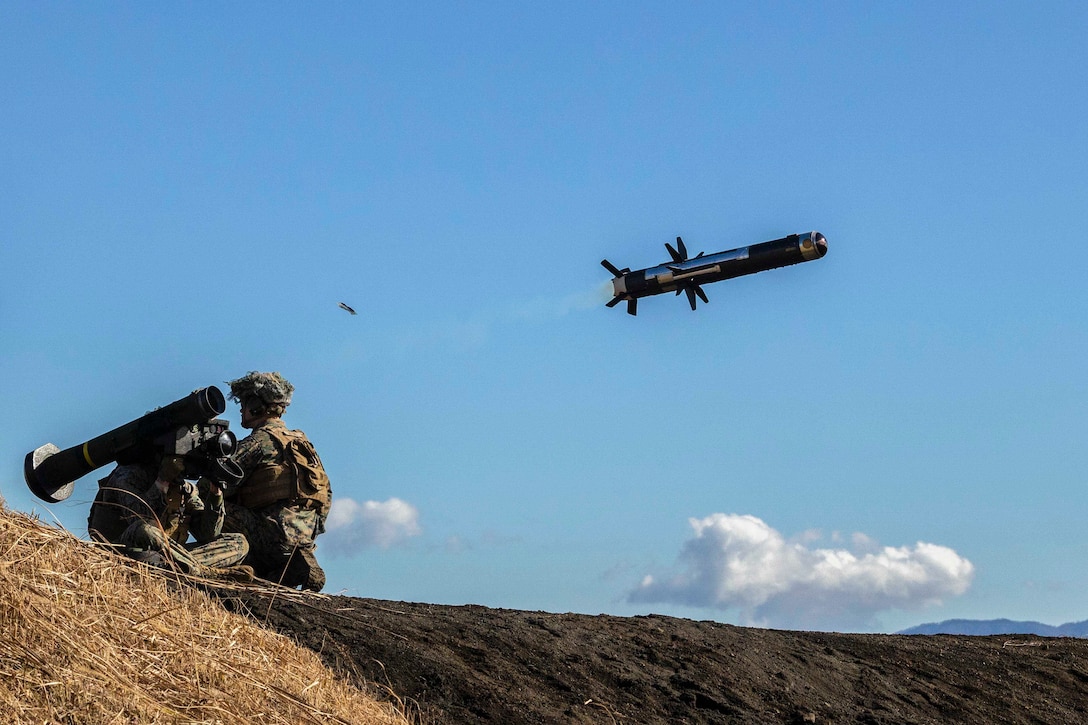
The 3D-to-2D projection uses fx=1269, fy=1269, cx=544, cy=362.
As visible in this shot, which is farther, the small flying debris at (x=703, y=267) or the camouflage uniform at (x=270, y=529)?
the small flying debris at (x=703, y=267)

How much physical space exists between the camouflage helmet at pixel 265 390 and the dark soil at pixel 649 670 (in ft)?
6.73

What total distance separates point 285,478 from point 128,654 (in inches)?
147

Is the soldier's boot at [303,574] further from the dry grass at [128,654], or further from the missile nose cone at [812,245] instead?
the missile nose cone at [812,245]

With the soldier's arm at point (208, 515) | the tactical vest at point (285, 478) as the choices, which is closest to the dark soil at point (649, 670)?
the soldier's arm at point (208, 515)

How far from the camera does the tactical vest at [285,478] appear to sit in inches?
467

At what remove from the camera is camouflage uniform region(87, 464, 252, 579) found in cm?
1077

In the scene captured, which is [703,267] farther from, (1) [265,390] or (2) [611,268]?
(1) [265,390]

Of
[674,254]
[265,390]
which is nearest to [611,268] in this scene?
[674,254]

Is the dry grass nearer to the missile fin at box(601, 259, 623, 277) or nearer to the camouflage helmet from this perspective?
the camouflage helmet

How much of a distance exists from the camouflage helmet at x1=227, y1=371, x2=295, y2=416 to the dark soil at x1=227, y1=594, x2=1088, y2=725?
205 centimetres

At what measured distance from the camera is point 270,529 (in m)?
11.8

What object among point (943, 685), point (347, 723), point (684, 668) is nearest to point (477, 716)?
point (347, 723)

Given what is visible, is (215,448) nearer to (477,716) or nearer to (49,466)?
(49,466)

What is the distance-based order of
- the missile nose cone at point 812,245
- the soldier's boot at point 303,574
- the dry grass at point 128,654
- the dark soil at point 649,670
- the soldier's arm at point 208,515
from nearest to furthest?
1. the dry grass at point 128,654
2. the dark soil at point 649,670
3. the soldier's arm at point 208,515
4. the soldier's boot at point 303,574
5. the missile nose cone at point 812,245
